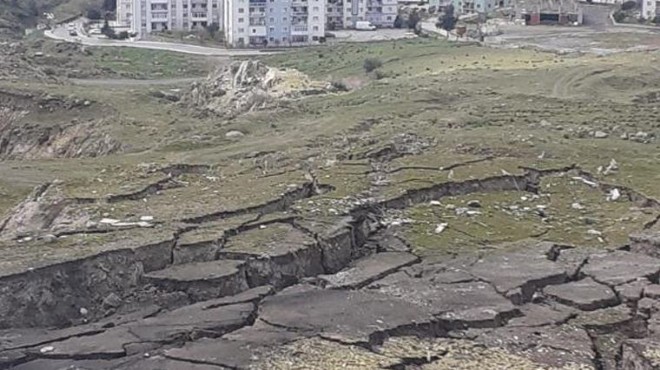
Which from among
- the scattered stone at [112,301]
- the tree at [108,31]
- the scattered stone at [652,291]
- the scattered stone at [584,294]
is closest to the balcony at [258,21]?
the tree at [108,31]

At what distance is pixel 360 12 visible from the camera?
89.0 meters

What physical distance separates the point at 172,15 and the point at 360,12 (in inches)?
642

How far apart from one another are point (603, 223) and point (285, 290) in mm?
6650

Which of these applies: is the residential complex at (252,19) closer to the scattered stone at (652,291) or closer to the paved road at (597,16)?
the paved road at (597,16)

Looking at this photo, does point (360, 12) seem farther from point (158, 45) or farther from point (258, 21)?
point (158, 45)

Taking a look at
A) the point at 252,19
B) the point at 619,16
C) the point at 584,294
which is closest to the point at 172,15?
the point at 252,19

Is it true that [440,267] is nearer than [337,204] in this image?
Yes

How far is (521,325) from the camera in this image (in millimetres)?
12586

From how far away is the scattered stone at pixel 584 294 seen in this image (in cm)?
1326

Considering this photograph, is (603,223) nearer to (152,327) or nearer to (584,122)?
(152,327)

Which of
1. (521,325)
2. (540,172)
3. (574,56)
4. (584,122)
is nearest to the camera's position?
(521,325)

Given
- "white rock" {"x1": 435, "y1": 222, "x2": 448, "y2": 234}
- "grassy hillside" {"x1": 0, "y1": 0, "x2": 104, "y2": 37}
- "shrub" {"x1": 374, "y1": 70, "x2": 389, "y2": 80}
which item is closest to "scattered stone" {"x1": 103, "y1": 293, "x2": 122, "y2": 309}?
"white rock" {"x1": 435, "y1": 222, "x2": 448, "y2": 234}

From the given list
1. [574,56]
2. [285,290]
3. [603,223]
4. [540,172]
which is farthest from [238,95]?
[285,290]

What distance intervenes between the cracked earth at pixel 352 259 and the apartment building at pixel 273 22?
48411 millimetres
